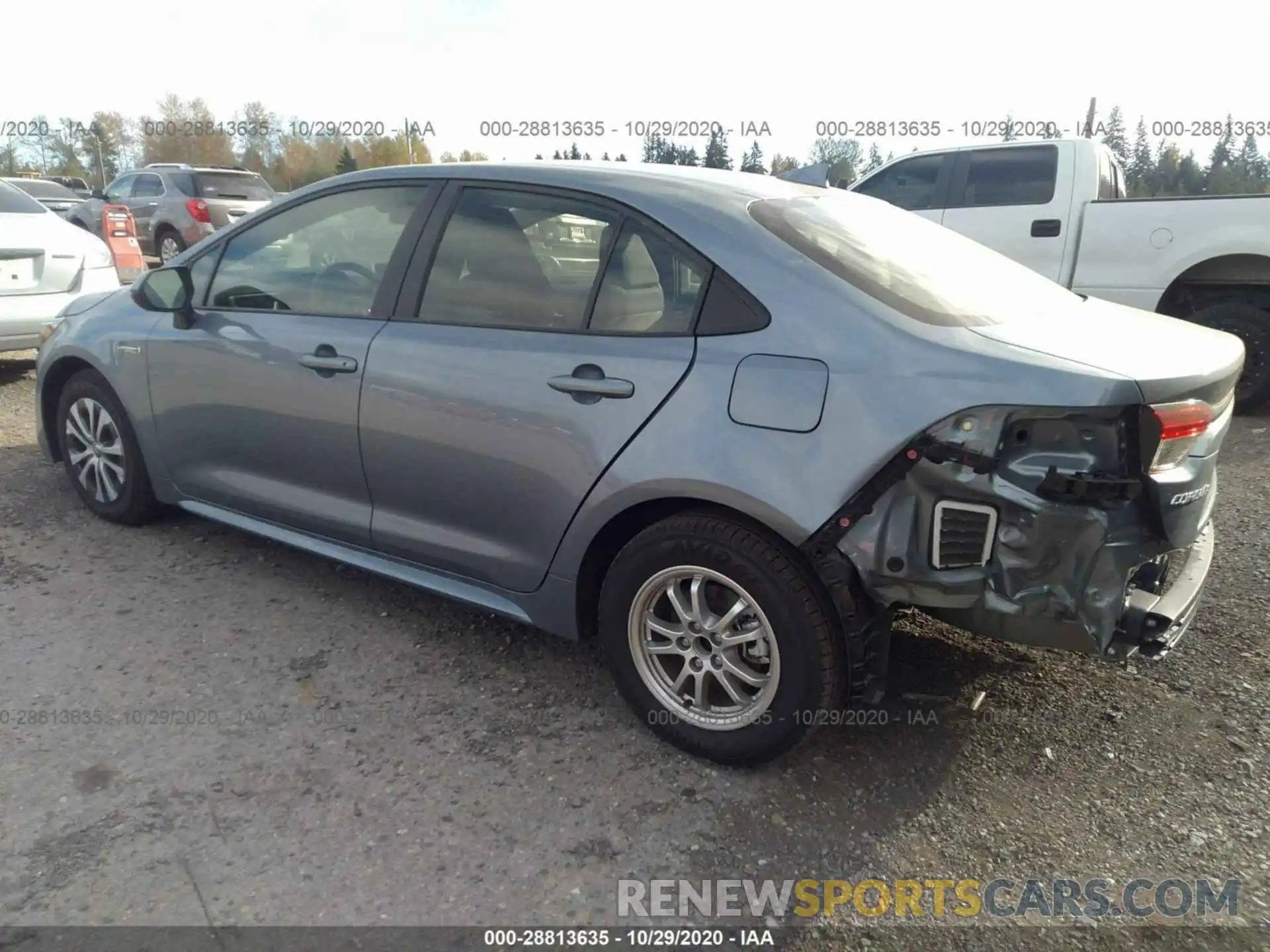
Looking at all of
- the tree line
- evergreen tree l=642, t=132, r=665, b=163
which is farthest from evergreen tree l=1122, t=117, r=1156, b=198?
evergreen tree l=642, t=132, r=665, b=163

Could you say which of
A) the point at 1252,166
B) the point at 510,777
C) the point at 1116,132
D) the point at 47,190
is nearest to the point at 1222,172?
the point at 1252,166

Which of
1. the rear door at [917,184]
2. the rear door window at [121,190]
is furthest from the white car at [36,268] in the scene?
the rear door window at [121,190]

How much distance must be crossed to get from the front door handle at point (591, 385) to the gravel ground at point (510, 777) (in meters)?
1.03

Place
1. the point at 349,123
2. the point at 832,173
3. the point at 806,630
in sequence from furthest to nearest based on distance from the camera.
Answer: the point at 349,123, the point at 832,173, the point at 806,630

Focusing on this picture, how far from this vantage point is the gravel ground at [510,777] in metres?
2.21

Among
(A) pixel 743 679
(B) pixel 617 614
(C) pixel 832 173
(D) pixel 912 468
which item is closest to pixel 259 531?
(B) pixel 617 614

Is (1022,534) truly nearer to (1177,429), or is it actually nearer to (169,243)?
(1177,429)

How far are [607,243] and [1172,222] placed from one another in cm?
532

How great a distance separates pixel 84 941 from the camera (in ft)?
6.70

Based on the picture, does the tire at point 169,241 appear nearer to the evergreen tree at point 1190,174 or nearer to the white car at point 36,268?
the white car at point 36,268

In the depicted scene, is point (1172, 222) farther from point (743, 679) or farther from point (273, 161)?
point (273, 161)

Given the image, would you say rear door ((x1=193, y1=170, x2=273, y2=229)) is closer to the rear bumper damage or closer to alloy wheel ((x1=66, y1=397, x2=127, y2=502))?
alloy wheel ((x1=66, y1=397, x2=127, y2=502))

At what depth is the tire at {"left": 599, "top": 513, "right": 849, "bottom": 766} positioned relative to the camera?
242 centimetres

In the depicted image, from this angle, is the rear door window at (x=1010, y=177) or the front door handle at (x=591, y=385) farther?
the rear door window at (x=1010, y=177)
